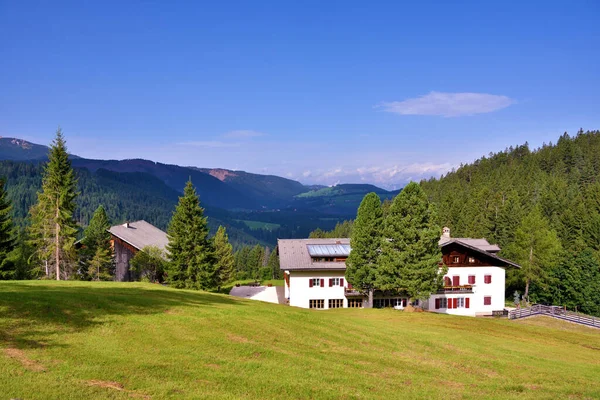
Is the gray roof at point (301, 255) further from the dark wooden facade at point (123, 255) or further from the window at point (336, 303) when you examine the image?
the dark wooden facade at point (123, 255)

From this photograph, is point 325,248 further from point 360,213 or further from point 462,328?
point 462,328

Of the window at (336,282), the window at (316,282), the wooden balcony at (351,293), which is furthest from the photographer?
the window at (336,282)

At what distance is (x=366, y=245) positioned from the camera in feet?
165

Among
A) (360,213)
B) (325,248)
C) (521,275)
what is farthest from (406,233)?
(521,275)

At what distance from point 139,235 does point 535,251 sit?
2706 inches

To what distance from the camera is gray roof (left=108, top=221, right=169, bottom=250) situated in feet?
222

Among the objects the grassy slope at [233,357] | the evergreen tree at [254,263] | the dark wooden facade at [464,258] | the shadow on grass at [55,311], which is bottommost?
the evergreen tree at [254,263]

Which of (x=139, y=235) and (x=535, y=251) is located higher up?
(x=139, y=235)

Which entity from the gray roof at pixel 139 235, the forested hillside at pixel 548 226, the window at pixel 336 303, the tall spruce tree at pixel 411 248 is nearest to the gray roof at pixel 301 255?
the window at pixel 336 303

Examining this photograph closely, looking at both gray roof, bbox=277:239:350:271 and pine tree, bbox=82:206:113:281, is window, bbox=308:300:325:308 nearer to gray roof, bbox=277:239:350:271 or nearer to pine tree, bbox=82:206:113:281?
gray roof, bbox=277:239:350:271

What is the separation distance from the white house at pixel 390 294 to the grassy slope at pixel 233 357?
2529 cm

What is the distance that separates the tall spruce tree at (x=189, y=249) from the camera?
174 feet

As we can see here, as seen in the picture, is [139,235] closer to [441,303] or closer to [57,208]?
[57,208]

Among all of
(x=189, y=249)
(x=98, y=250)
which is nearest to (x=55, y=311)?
(x=189, y=249)
